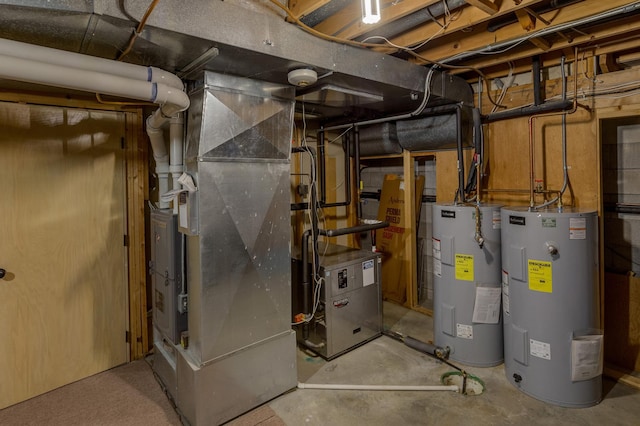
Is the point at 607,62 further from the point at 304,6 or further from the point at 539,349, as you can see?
the point at 304,6

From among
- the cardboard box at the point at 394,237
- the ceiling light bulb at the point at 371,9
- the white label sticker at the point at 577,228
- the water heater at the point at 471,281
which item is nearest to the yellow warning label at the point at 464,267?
the water heater at the point at 471,281

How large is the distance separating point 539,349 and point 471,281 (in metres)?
0.62

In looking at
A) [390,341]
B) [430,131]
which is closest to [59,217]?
[390,341]

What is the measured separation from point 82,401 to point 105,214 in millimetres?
1348

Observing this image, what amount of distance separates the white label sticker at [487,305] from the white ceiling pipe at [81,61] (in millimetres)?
2538

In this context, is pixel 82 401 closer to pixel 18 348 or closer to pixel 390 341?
pixel 18 348

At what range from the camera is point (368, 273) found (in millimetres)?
3221

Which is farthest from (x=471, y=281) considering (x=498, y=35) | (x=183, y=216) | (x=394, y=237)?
(x=183, y=216)

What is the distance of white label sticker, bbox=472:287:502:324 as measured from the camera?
273 centimetres

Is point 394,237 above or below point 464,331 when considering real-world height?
above

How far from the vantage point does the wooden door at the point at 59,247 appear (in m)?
2.44

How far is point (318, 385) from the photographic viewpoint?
2.56m

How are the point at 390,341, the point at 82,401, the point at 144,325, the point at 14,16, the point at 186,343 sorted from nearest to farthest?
the point at 14,16 → the point at 186,343 → the point at 82,401 → the point at 144,325 → the point at 390,341

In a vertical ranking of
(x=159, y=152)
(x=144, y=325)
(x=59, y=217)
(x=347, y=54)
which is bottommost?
(x=144, y=325)
